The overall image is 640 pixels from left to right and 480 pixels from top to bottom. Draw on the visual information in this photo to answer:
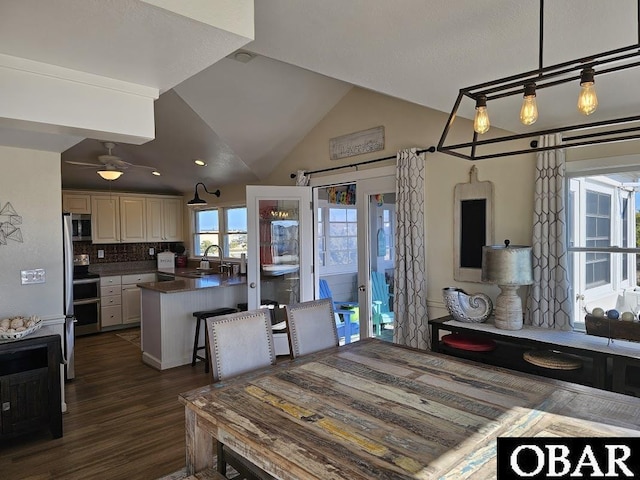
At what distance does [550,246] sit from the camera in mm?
2770

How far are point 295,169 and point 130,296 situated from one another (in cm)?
349

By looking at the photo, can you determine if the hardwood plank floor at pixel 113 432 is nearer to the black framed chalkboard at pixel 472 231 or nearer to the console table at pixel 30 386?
the console table at pixel 30 386

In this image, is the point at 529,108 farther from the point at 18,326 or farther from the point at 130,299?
the point at 130,299

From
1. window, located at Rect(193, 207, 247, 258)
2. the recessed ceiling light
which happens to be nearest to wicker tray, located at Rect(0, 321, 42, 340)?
the recessed ceiling light

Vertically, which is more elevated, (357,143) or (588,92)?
(357,143)

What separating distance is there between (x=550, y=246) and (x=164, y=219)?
618 centimetres

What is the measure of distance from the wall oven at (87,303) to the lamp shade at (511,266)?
5.53m

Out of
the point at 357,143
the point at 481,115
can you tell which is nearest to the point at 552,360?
the point at 481,115

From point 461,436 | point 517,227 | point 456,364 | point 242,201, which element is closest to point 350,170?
point 517,227

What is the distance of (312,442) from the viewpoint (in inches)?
53.1

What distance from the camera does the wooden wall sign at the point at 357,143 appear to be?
3992 millimetres

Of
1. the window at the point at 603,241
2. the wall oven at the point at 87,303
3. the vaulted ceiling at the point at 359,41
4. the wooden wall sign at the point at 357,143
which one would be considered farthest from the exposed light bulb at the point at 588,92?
the wall oven at the point at 87,303

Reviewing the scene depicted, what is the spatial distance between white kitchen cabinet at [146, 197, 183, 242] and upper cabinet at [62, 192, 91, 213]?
0.93 m

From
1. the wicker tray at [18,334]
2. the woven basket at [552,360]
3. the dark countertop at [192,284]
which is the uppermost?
the dark countertop at [192,284]
